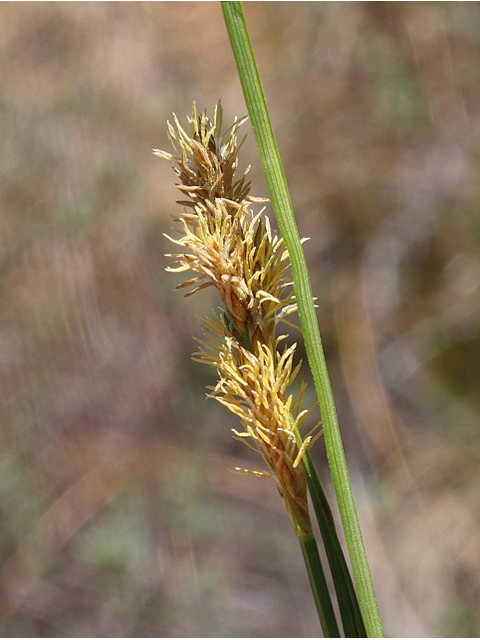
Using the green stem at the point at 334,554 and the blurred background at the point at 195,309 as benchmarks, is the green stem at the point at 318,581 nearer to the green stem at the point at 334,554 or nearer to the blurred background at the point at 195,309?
the green stem at the point at 334,554

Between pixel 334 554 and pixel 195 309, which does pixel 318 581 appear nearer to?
pixel 334 554

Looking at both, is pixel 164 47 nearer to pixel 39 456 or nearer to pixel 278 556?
pixel 39 456

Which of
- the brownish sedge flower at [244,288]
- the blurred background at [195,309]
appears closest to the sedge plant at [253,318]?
the brownish sedge flower at [244,288]

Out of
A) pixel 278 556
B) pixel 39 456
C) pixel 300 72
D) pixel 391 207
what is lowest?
A: pixel 278 556

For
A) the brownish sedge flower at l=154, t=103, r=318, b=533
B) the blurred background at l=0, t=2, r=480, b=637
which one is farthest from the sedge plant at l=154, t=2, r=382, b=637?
the blurred background at l=0, t=2, r=480, b=637

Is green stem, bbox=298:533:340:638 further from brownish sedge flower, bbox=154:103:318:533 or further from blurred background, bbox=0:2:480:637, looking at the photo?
blurred background, bbox=0:2:480:637

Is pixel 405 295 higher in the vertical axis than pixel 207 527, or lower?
higher

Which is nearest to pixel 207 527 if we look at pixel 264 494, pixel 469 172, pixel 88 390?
pixel 264 494
